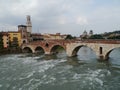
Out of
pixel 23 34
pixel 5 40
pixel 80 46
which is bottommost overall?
pixel 80 46

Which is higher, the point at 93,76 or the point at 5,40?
the point at 5,40

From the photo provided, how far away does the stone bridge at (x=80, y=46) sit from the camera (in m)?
40.4

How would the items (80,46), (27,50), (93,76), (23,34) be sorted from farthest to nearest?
(23,34) → (27,50) → (80,46) → (93,76)

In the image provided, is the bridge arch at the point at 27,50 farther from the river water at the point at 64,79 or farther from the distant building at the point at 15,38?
the river water at the point at 64,79

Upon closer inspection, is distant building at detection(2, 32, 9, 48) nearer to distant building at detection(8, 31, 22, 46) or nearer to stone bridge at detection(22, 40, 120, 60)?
distant building at detection(8, 31, 22, 46)

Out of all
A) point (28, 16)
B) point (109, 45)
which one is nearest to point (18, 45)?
point (28, 16)

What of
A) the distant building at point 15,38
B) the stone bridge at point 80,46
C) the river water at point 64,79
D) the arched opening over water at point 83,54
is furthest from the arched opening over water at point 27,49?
the river water at point 64,79

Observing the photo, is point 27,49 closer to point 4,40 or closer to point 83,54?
point 4,40

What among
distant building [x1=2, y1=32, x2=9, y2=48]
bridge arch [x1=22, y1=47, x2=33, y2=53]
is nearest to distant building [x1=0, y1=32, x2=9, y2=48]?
distant building [x1=2, y1=32, x2=9, y2=48]

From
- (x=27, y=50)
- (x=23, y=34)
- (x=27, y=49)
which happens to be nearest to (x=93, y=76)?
(x=27, y=50)

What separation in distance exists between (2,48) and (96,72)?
45064 mm

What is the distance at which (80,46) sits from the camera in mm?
48938

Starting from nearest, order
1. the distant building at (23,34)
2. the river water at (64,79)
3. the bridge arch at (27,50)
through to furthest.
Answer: the river water at (64,79) < the bridge arch at (27,50) < the distant building at (23,34)

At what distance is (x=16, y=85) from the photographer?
2531 cm
